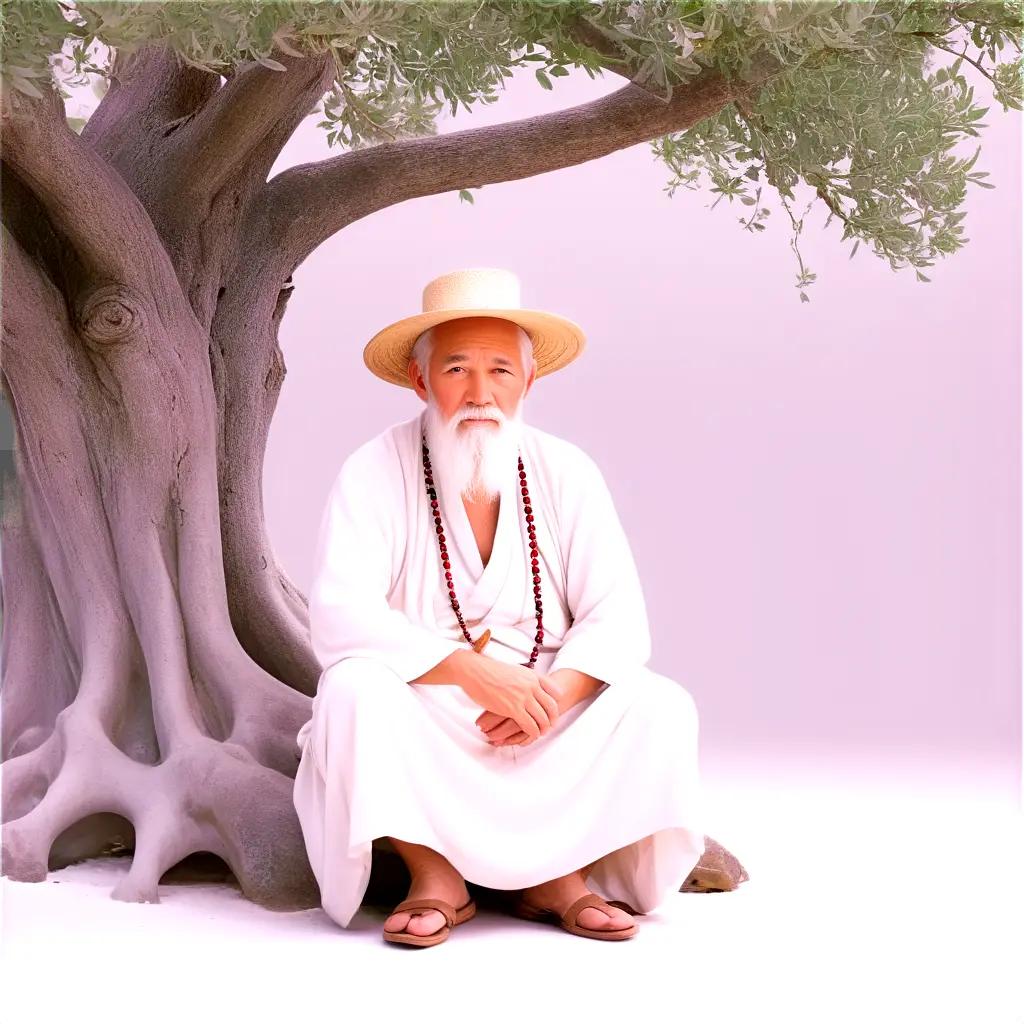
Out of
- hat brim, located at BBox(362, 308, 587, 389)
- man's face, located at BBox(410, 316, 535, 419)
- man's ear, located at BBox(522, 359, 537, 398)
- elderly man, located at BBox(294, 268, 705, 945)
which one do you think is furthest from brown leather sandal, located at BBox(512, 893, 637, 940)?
hat brim, located at BBox(362, 308, 587, 389)

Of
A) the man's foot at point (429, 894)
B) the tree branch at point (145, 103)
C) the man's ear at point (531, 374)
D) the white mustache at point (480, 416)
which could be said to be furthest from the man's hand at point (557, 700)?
the tree branch at point (145, 103)

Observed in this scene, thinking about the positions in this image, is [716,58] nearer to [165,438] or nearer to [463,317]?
[463,317]

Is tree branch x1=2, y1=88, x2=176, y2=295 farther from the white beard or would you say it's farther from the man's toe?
the man's toe

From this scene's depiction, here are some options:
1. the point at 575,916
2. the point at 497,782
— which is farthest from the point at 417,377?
the point at 575,916

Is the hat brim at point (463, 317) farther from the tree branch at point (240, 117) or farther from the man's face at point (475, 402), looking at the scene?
the tree branch at point (240, 117)

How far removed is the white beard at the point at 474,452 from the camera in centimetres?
416

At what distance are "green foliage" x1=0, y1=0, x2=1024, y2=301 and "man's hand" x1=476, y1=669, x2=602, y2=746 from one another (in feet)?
5.77

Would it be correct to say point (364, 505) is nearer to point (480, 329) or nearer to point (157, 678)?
point (480, 329)

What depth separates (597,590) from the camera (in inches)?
164

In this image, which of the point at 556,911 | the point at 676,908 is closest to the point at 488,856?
the point at 556,911

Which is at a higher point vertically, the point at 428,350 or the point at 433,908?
the point at 428,350

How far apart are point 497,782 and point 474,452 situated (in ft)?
Answer: 3.12

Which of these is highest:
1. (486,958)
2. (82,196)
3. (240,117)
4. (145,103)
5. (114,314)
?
(145,103)

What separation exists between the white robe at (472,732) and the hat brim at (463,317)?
0.38m
